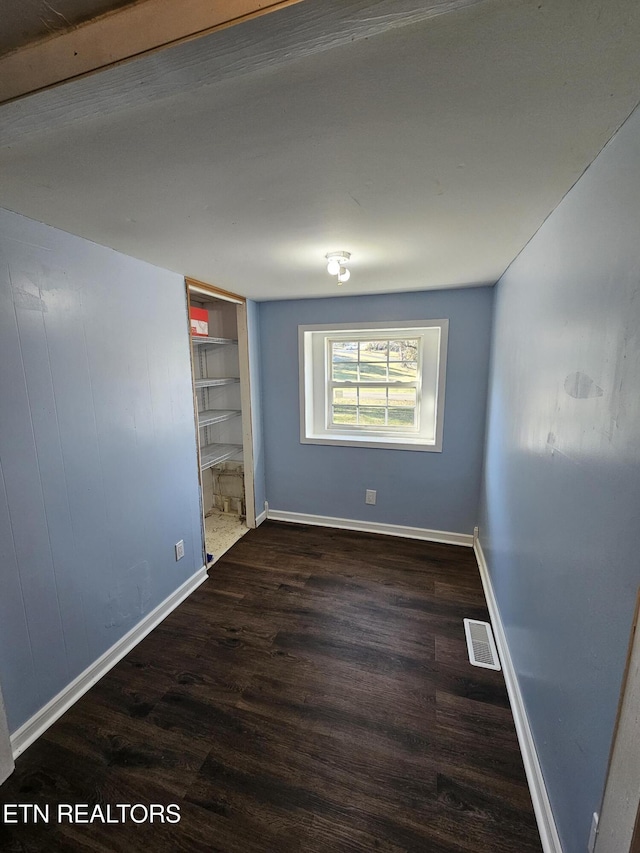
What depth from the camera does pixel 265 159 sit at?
958 mm

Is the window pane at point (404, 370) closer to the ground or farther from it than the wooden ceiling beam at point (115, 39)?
closer to the ground

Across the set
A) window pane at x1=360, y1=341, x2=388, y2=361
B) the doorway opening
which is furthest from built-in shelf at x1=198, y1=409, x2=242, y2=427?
window pane at x1=360, y1=341, x2=388, y2=361

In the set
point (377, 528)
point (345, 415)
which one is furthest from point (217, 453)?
point (377, 528)

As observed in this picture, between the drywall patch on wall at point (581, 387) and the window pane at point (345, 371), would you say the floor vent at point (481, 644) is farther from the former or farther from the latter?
the window pane at point (345, 371)

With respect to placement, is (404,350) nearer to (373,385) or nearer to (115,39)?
(373,385)

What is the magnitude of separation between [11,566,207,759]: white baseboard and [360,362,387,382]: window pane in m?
2.23

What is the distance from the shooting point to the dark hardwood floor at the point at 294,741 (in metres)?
1.16

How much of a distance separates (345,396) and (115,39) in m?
2.79

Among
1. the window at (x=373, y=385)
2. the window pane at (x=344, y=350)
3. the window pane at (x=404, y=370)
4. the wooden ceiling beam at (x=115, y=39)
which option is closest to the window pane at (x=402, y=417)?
the window at (x=373, y=385)

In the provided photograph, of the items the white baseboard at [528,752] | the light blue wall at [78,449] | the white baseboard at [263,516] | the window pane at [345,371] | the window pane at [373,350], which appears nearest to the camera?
the white baseboard at [528,752]

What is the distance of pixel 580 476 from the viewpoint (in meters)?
1.00

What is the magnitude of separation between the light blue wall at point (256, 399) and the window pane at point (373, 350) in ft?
3.24

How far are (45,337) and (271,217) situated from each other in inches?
42.4

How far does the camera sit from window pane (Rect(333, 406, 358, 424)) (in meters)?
3.31
